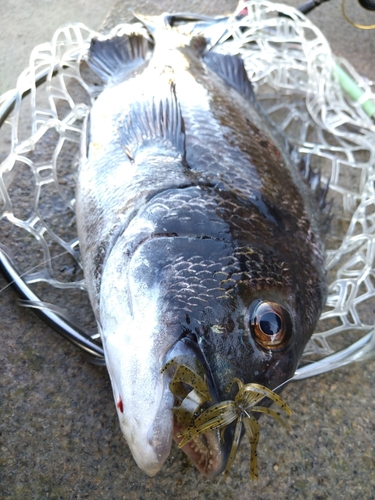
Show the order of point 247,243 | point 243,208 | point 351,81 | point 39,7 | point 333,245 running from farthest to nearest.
Result: point 39,7, point 351,81, point 333,245, point 243,208, point 247,243

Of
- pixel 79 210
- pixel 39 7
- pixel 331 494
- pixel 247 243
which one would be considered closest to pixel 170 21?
pixel 39 7

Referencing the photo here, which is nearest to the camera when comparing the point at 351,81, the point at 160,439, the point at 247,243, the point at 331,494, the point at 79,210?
the point at 160,439

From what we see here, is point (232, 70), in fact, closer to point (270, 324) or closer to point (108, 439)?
point (270, 324)

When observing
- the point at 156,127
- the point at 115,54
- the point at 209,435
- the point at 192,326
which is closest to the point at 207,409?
the point at 209,435

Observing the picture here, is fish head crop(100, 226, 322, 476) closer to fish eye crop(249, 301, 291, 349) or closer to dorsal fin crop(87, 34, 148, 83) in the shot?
fish eye crop(249, 301, 291, 349)

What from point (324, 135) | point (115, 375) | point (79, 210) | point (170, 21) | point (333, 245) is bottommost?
point (333, 245)

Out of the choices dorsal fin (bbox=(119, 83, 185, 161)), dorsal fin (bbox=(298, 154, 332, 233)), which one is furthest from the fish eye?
dorsal fin (bbox=(298, 154, 332, 233))

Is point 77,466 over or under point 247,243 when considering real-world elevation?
under

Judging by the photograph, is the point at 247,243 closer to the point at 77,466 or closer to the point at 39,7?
the point at 77,466

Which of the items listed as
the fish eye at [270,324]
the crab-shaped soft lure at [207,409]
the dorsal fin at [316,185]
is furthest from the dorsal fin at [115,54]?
the crab-shaped soft lure at [207,409]
